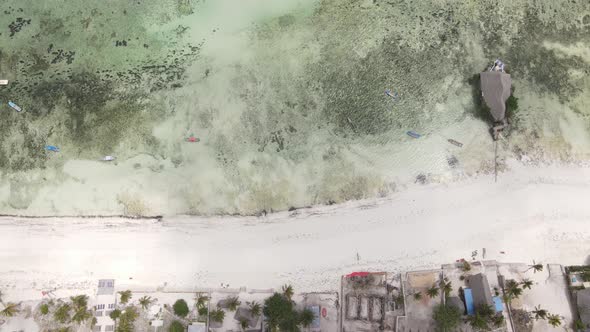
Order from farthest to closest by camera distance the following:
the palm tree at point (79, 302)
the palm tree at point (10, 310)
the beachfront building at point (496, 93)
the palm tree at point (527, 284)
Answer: the beachfront building at point (496, 93) → the palm tree at point (79, 302) → the palm tree at point (10, 310) → the palm tree at point (527, 284)

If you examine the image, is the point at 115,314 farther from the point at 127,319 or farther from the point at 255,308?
the point at 255,308

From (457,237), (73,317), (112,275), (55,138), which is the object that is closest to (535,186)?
(457,237)

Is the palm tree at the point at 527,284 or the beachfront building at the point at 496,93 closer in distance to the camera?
the palm tree at the point at 527,284

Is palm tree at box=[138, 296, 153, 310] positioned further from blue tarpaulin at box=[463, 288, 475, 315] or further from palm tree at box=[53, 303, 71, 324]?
blue tarpaulin at box=[463, 288, 475, 315]

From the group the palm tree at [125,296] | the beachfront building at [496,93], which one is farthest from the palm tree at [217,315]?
the beachfront building at [496,93]

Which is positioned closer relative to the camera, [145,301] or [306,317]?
[306,317]

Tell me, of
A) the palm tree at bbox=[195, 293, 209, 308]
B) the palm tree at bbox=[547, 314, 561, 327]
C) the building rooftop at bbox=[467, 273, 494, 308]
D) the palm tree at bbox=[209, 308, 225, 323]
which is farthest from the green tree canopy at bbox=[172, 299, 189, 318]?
the palm tree at bbox=[547, 314, 561, 327]

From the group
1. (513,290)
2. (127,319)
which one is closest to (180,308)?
(127,319)

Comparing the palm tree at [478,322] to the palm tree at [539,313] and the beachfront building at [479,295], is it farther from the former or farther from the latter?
the palm tree at [539,313]
